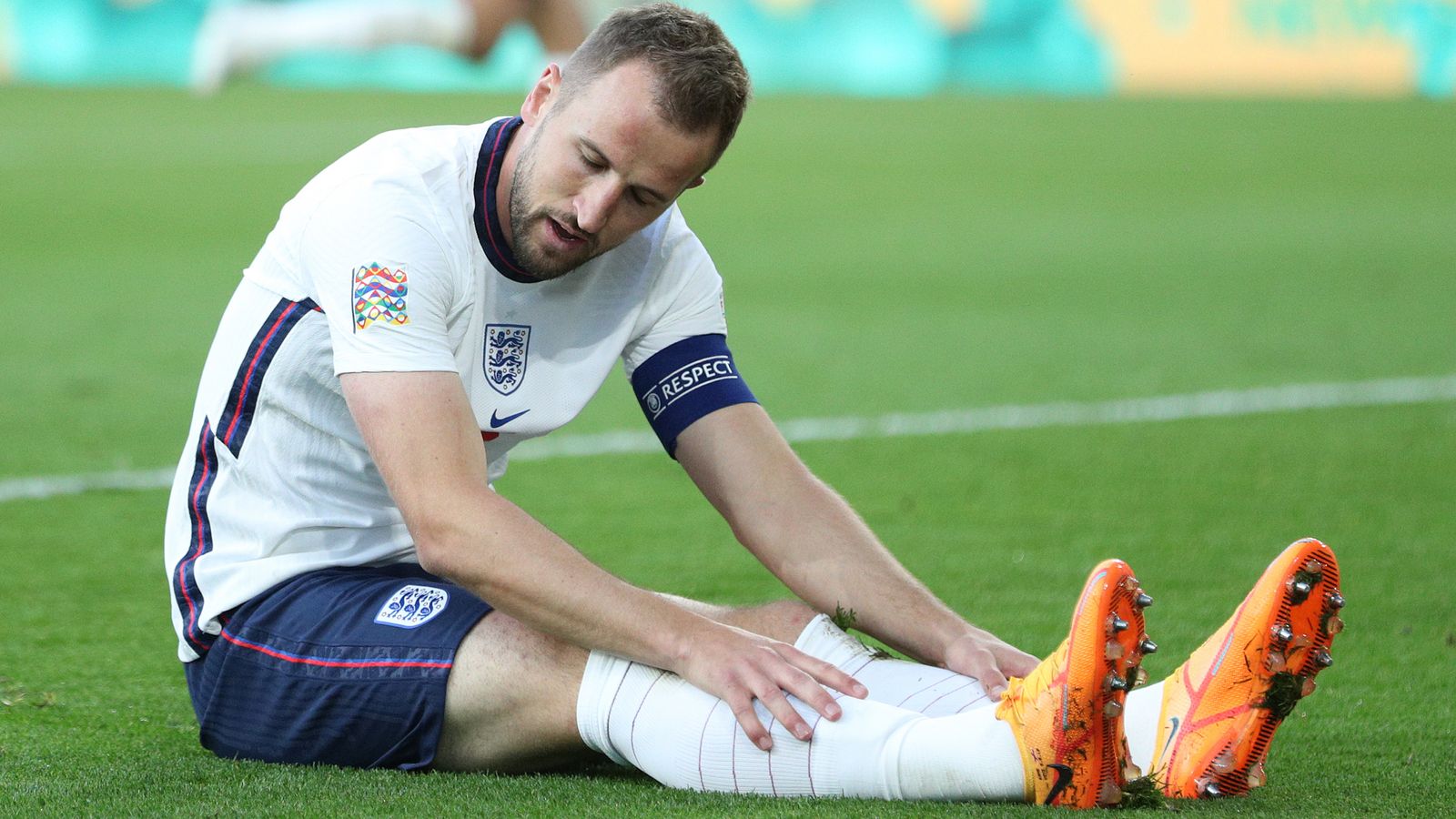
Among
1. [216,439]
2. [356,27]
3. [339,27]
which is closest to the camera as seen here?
[216,439]

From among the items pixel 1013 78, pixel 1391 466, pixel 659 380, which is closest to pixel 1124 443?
pixel 1391 466

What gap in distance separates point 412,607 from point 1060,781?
35.7 inches

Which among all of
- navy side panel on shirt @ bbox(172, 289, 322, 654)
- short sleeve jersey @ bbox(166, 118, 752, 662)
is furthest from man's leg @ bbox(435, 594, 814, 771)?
navy side panel on shirt @ bbox(172, 289, 322, 654)

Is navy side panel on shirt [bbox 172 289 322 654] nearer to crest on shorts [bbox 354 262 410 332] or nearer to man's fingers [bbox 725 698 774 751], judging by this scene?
crest on shorts [bbox 354 262 410 332]

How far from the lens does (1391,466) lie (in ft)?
17.6

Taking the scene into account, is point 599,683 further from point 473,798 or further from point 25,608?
point 25,608

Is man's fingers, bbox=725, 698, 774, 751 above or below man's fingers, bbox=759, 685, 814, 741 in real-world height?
below

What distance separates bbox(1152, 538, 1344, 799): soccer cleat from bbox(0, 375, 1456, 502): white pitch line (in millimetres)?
3297

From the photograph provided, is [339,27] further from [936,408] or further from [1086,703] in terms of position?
[1086,703]

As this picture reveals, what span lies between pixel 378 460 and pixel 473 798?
0.45 meters

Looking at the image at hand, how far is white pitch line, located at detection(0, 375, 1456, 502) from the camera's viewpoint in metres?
5.78

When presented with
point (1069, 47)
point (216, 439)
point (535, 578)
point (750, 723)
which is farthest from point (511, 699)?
point (1069, 47)

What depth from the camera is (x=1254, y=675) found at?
242cm

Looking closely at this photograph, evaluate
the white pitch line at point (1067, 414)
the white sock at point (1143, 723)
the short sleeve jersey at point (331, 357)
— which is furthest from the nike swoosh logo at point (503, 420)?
the white pitch line at point (1067, 414)
